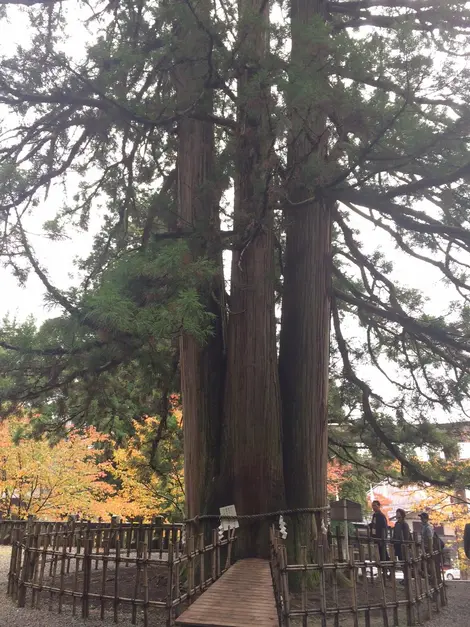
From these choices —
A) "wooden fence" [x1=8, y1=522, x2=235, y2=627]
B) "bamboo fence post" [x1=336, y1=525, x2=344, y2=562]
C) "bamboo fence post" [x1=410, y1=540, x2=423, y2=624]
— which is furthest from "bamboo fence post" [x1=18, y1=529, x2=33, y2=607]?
"bamboo fence post" [x1=410, y1=540, x2=423, y2=624]

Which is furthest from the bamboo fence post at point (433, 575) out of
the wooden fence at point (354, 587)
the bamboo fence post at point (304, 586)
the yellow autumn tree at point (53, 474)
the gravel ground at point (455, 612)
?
the yellow autumn tree at point (53, 474)

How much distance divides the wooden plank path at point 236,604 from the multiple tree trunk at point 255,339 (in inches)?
55.6

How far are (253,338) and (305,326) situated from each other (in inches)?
28.3

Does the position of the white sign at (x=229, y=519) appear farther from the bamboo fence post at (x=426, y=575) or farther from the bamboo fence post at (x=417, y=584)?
the bamboo fence post at (x=426, y=575)

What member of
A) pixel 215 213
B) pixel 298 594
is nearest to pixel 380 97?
pixel 215 213

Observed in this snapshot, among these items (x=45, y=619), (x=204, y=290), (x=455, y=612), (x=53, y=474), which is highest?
(x=204, y=290)

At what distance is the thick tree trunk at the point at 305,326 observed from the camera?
5.29 metres

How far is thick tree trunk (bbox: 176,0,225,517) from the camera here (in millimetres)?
5398

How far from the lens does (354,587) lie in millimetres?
4391

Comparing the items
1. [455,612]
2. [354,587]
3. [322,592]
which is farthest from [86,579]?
[455,612]

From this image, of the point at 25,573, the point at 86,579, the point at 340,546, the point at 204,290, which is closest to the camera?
the point at 86,579

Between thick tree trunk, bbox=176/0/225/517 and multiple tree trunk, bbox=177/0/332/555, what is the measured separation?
0.01 meters

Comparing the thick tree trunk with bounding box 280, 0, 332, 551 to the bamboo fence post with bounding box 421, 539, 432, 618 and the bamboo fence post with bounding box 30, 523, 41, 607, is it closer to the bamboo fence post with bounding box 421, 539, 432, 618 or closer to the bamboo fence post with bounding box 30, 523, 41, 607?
the bamboo fence post with bounding box 421, 539, 432, 618

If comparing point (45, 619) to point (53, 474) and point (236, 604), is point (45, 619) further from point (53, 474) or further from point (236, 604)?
point (53, 474)
